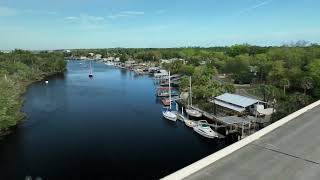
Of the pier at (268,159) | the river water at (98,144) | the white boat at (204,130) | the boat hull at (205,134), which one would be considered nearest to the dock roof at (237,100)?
the white boat at (204,130)

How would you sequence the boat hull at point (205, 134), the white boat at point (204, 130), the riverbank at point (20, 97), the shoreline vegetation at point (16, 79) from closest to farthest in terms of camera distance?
1. the boat hull at point (205, 134)
2. the white boat at point (204, 130)
3. the shoreline vegetation at point (16, 79)
4. the riverbank at point (20, 97)

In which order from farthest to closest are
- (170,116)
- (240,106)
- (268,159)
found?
(170,116), (240,106), (268,159)

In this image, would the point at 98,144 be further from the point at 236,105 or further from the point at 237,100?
the point at 237,100

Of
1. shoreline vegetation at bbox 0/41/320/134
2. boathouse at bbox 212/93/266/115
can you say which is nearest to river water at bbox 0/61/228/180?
shoreline vegetation at bbox 0/41/320/134

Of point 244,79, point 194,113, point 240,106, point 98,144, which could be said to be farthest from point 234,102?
point 244,79

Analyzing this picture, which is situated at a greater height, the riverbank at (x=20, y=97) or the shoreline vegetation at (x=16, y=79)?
the shoreline vegetation at (x=16, y=79)

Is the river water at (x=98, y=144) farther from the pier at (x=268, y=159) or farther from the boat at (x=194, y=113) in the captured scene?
the pier at (x=268, y=159)

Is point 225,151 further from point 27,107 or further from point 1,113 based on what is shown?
point 27,107
